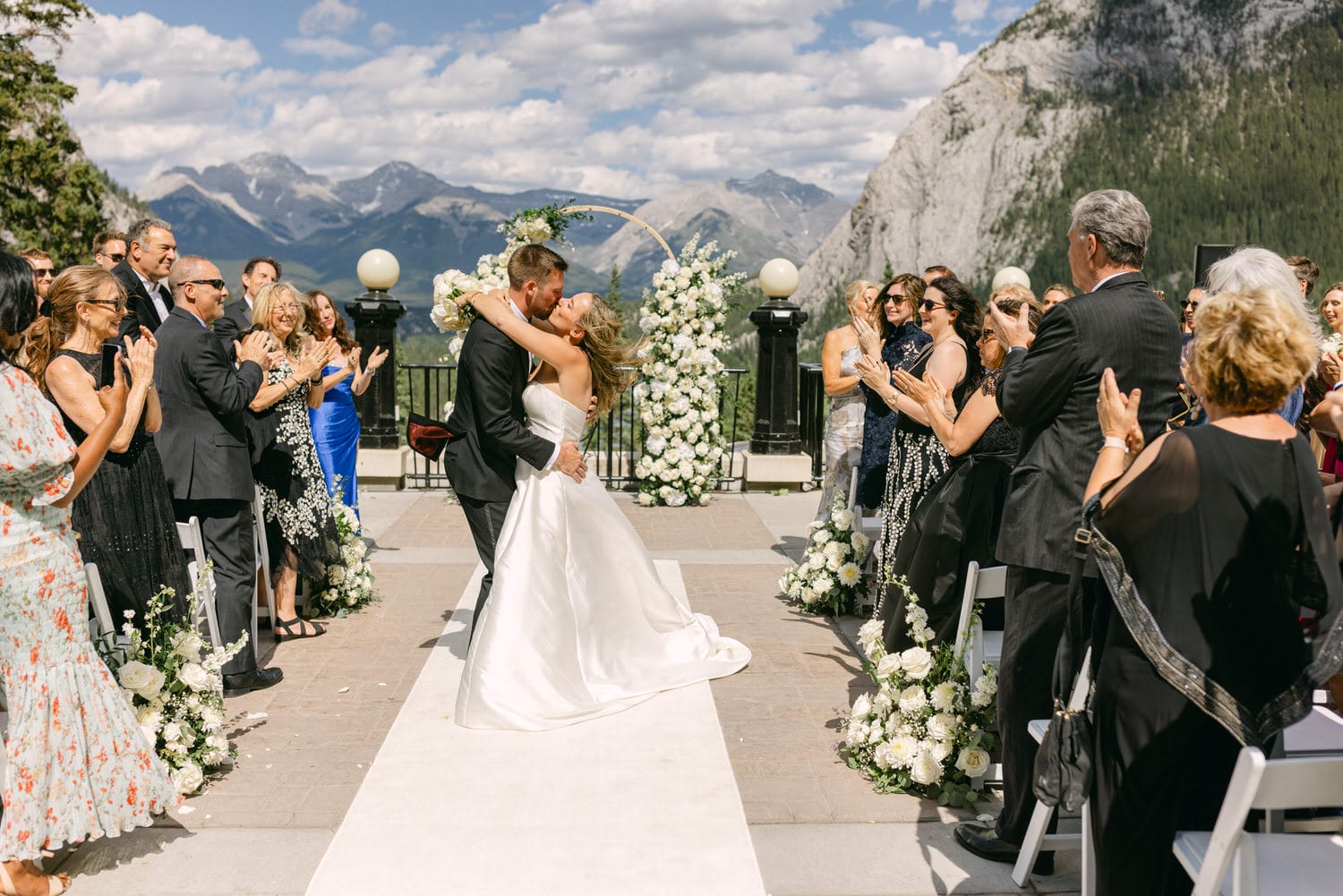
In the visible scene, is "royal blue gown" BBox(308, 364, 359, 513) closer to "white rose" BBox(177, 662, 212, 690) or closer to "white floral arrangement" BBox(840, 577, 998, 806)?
"white rose" BBox(177, 662, 212, 690)

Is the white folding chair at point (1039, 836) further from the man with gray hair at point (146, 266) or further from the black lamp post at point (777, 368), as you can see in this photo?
the black lamp post at point (777, 368)

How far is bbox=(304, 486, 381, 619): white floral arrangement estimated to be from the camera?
22.9ft

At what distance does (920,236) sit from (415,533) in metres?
131

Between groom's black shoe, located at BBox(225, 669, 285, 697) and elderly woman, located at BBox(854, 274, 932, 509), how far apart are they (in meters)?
3.64

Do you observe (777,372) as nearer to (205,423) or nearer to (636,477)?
(636,477)

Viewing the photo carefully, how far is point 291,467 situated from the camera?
6266 millimetres

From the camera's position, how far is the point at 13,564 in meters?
3.42

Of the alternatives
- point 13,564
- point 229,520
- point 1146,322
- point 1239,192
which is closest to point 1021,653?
point 1146,322

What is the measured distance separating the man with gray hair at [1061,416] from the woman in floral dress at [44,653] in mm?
3070

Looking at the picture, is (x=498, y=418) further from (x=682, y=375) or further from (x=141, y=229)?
(x=682, y=375)

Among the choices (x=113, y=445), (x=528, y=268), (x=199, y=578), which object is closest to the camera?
(x=113, y=445)

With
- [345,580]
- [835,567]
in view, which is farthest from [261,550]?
[835,567]

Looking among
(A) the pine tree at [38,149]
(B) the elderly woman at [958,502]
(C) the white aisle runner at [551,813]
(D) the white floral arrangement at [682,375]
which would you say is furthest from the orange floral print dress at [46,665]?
(A) the pine tree at [38,149]

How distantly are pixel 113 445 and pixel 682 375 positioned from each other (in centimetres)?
709
